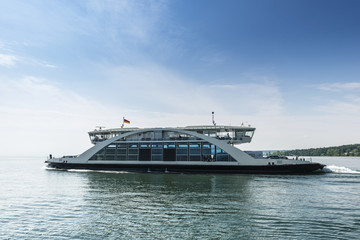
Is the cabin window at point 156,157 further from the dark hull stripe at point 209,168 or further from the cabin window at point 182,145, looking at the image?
the cabin window at point 182,145

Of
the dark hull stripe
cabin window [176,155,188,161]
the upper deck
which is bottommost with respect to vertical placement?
the dark hull stripe

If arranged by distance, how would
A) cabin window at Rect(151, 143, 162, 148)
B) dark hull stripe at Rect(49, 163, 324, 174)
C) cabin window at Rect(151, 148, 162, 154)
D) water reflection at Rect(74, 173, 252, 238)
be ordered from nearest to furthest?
water reflection at Rect(74, 173, 252, 238), dark hull stripe at Rect(49, 163, 324, 174), cabin window at Rect(151, 148, 162, 154), cabin window at Rect(151, 143, 162, 148)

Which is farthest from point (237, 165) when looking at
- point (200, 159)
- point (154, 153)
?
point (154, 153)

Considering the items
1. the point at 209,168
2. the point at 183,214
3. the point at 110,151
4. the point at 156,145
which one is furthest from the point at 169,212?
the point at 110,151

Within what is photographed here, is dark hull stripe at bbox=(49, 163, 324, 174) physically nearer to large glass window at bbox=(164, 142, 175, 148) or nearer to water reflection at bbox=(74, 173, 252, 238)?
large glass window at bbox=(164, 142, 175, 148)

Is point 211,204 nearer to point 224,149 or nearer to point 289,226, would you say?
point 289,226

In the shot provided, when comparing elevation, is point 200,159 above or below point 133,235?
above

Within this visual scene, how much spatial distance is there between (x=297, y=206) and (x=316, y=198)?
407 cm

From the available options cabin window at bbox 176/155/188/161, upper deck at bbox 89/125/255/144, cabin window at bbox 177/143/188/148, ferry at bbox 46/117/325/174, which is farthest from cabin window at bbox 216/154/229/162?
cabin window at bbox 177/143/188/148

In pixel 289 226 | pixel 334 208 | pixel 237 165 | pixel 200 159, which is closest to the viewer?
pixel 289 226

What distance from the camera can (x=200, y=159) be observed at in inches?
1828

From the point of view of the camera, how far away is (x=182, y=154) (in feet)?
→ 156

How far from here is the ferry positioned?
4297 cm

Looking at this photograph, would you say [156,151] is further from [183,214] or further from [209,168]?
[183,214]
